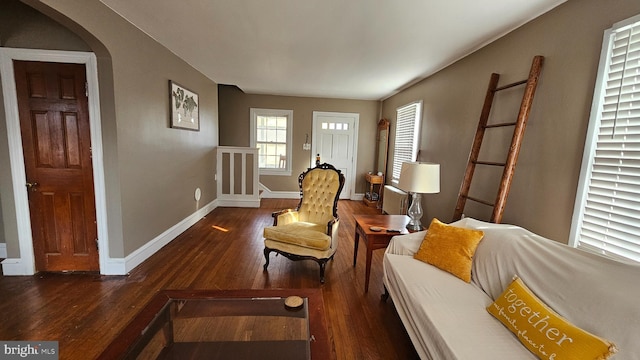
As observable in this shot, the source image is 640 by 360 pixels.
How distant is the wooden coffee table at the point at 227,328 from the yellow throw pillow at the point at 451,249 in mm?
908

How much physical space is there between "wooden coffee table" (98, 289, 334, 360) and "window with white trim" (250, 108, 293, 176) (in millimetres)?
4649

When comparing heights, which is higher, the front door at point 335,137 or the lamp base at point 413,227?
the front door at point 335,137

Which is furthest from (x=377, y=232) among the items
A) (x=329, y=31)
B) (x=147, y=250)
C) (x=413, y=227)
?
(x=147, y=250)

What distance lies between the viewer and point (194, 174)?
14.0ft

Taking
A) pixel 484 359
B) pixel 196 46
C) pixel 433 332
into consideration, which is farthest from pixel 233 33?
pixel 484 359

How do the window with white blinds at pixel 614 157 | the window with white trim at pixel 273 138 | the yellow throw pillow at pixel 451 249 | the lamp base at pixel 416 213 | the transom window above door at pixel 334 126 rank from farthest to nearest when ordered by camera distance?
the transom window above door at pixel 334 126, the window with white trim at pixel 273 138, the lamp base at pixel 416 213, the yellow throw pillow at pixel 451 249, the window with white blinds at pixel 614 157

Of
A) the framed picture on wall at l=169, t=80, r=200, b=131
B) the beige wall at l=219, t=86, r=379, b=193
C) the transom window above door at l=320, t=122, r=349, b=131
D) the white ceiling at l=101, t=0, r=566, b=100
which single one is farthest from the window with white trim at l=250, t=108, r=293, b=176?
the white ceiling at l=101, t=0, r=566, b=100

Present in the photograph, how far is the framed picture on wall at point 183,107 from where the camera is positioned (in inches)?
134

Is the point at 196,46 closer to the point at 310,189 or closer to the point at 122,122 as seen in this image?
the point at 122,122

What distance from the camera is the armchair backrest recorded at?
10.0ft

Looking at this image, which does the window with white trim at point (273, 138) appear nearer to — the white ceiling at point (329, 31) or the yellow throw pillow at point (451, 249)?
the white ceiling at point (329, 31)

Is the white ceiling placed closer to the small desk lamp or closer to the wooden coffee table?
the small desk lamp

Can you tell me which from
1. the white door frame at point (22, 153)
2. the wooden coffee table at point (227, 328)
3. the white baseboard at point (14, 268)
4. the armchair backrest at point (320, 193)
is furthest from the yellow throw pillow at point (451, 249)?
the white baseboard at point (14, 268)

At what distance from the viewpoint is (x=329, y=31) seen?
8.25 feet
